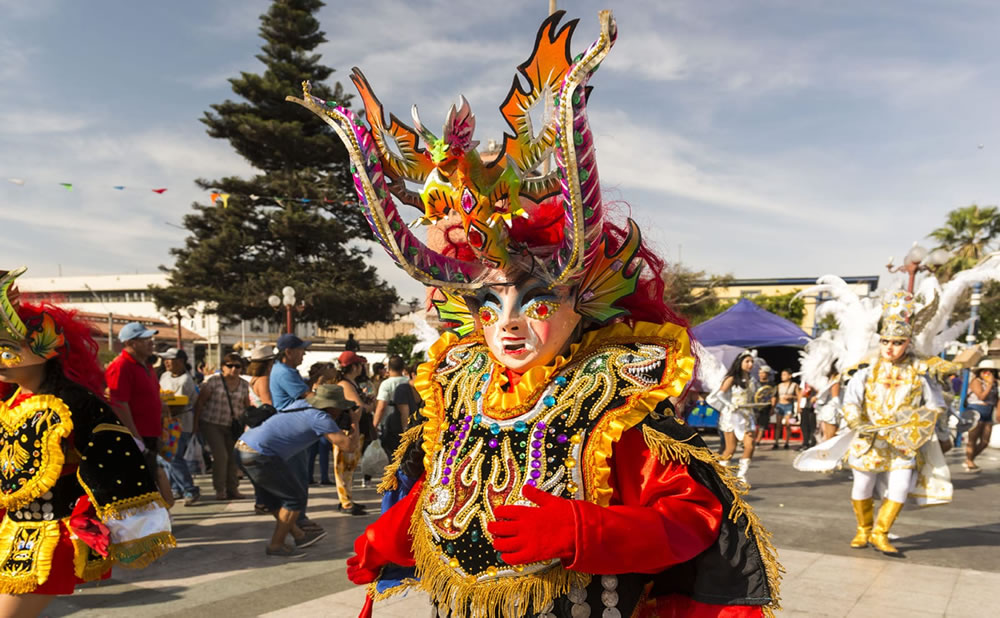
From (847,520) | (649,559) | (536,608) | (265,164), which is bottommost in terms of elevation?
(847,520)

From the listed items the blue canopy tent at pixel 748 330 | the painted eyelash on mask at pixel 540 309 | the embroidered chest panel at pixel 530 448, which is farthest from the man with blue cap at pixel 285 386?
the blue canopy tent at pixel 748 330

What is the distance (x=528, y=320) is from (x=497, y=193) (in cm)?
39

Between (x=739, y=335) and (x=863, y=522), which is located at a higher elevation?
(x=739, y=335)

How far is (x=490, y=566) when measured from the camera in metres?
2.08

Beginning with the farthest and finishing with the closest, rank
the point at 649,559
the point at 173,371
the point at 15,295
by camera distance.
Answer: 1. the point at 173,371
2. the point at 15,295
3. the point at 649,559

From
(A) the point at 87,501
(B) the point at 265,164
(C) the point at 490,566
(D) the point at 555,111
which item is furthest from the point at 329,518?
(B) the point at 265,164

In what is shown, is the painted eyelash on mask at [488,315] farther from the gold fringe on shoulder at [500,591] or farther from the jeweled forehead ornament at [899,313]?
the jeweled forehead ornament at [899,313]

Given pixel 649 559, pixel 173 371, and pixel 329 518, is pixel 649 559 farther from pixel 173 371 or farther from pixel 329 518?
pixel 173 371

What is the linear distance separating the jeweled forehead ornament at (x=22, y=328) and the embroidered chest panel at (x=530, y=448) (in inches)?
81.8

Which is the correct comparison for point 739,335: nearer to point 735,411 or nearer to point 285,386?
point 735,411

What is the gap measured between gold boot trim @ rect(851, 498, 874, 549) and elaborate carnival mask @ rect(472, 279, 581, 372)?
204 inches

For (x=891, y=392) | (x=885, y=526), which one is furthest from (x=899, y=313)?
(x=885, y=526)

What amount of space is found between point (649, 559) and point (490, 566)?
466mm

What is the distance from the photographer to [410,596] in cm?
487
